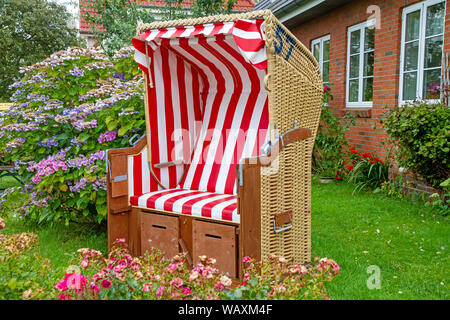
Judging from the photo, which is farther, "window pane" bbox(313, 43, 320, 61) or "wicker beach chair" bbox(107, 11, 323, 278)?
"window pane" bbox(313, 43, 320, 61)

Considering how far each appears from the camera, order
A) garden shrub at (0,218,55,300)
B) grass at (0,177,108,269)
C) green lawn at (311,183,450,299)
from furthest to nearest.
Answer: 1. grass at (0,177,108,269)
2. green lawn at (311,183,450,299)
3. garden shrub at (0,218,55,300)

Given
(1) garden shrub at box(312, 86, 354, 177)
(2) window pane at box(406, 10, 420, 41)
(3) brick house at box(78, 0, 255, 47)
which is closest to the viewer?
(2) window pane at box(406, 10, 420, 41)

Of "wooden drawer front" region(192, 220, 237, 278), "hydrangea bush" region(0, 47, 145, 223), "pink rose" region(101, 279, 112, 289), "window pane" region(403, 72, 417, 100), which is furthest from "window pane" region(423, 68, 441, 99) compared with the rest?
"pink rose" region(101, 279, 112, 289)

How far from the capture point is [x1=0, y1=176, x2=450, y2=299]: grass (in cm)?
296

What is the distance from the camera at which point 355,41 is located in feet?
24.0

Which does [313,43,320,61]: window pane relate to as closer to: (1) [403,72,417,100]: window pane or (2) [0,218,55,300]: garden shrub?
(1) [403,72,417,100]: window pane

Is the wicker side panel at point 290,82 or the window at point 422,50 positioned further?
the window at point 422,50

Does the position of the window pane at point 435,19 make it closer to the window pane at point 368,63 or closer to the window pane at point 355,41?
→ the window pane at point 368,63

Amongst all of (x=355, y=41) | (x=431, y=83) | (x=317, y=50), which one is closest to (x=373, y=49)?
(x=355, y=41)

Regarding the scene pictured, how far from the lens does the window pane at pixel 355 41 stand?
722 centimetres

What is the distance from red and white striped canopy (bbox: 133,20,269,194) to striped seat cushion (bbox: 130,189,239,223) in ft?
0.87

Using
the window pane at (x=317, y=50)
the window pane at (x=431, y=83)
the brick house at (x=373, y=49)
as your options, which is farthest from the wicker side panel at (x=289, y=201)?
the window pane at (x=317, y=50)

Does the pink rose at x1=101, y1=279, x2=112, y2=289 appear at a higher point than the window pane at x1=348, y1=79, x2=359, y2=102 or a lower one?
lower

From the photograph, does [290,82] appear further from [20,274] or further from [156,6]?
[156,6]
